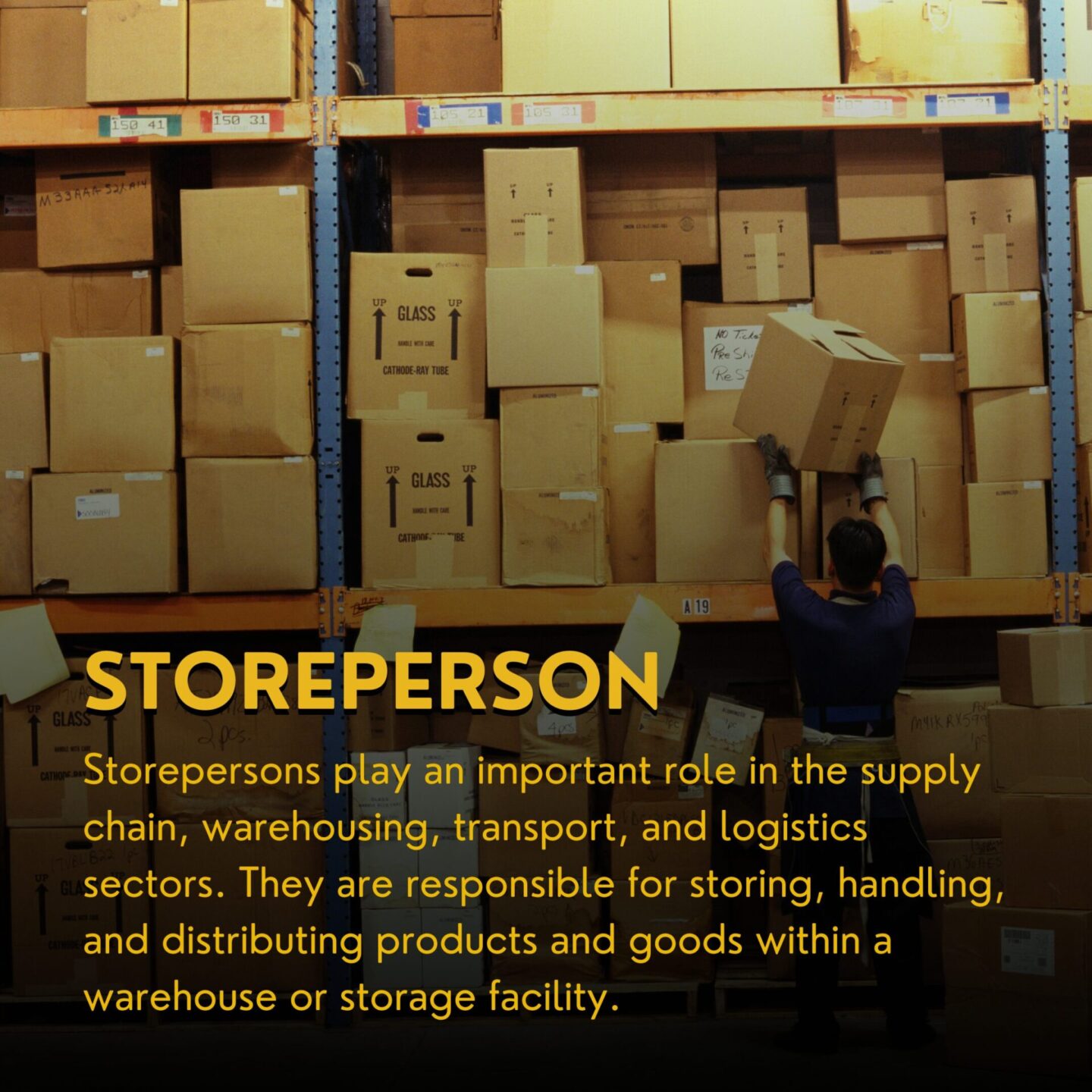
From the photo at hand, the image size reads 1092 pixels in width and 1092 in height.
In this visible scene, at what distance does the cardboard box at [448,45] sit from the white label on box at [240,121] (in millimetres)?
487

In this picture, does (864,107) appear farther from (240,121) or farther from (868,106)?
(240,121)

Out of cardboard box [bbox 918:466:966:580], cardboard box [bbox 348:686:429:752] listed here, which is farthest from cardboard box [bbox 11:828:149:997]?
cardboard box [bbox 918:466:966:580]

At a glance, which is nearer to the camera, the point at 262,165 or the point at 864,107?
the point at 864,107

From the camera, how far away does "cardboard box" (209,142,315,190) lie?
3607 mm

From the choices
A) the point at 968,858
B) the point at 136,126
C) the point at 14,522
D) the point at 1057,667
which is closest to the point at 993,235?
the point at 1057,667

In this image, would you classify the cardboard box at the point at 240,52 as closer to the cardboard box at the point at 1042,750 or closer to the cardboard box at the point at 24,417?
the cardboard box at the point at 24,417

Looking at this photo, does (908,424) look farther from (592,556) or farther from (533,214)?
(533,214)

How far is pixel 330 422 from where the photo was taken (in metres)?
3.51

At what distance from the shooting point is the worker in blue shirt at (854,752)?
124 inches

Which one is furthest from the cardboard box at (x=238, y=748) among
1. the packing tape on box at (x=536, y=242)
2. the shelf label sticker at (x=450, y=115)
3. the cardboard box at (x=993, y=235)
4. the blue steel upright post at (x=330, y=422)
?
the cardboard box at (x=993, y=235)

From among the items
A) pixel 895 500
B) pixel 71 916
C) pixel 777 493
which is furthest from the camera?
pixel 71 916

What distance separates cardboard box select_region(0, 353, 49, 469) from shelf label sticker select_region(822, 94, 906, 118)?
2549 mm

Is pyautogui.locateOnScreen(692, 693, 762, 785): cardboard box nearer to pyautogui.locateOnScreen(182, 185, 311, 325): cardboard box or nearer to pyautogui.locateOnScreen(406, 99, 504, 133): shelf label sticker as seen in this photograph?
pyautogui.locateOnScreen(182, 185, 311, 325): cardboard box

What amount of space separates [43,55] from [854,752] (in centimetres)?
330
